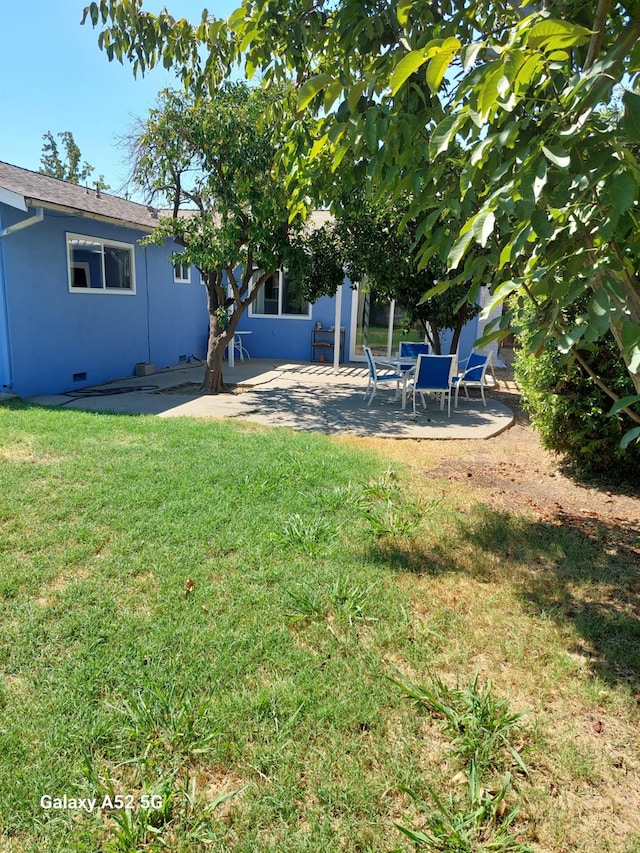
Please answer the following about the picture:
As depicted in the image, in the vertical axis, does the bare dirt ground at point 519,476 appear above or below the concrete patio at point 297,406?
below

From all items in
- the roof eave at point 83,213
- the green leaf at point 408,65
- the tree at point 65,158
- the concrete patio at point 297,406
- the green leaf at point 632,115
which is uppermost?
the tree at point 65,158

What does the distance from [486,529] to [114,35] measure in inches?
194

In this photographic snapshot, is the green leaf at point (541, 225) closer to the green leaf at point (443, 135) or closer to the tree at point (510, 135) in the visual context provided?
the tree at point (510, 135)

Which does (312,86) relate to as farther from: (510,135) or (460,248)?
(460,248)

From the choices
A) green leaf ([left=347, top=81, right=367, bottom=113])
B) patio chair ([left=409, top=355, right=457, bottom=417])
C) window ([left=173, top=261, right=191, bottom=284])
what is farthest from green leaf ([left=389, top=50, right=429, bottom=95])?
window ([left=173, top=261, right=191, bottom=284])

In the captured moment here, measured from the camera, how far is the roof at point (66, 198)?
8.48m

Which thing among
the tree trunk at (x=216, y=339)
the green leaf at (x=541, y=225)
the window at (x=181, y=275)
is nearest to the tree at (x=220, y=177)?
the tree trunk at (x=216, y=339)

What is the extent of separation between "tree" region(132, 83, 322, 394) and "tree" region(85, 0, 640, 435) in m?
4.28

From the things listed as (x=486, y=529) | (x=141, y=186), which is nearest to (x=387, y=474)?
(x=486, y=529)

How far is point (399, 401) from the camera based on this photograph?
35.0 ft

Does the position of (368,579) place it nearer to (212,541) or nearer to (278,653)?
(278,653)

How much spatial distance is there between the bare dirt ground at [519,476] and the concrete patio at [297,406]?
0.56 meters

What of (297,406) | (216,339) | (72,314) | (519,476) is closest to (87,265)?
(72,314)

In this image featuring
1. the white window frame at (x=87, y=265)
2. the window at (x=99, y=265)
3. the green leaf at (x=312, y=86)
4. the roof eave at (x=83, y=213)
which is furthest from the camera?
the window at (x=99, y=265)
